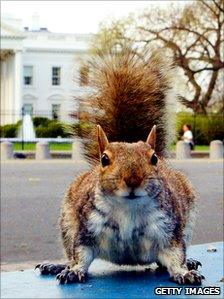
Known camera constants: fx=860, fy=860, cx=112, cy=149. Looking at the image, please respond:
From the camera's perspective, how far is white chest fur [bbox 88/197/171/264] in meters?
1.54

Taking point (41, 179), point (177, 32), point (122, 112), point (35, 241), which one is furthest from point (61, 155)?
point (122, 112)

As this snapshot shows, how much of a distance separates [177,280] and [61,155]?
2085 cm

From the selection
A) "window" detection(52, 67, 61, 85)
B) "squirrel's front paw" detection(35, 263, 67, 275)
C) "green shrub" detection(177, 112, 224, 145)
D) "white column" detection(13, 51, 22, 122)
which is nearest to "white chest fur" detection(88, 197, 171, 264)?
"squirrel's front paw" detection(35, 263, 67, 275)

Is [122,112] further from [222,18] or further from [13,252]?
[222,18]

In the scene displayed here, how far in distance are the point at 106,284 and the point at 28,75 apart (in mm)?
62574

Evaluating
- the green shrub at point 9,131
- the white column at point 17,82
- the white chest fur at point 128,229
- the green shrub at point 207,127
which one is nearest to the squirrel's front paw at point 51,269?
the white chest fur at point 128,229

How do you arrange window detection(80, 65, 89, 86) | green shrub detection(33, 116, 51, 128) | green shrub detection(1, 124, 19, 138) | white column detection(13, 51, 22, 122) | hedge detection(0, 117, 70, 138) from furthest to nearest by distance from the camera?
white column detection(13, 51, 22, 122) < green shrub detection(33, 116, 51, 128) < green shrub detection(1, 124, 19, 138) < hedge detection(0, 117, 70, 138) < window detection(80, 65, 89, 86)

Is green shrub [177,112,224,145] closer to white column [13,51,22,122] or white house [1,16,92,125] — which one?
white house [1,16,92,125]

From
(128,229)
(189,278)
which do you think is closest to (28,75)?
(189,278)

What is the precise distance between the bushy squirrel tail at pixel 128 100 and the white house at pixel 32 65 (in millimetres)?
53365

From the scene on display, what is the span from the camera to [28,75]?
6384cm

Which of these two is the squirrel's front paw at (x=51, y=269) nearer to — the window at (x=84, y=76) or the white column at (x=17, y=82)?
the window at (x=84, y=76)

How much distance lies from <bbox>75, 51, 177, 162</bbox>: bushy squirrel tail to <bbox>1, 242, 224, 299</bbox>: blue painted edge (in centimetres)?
28

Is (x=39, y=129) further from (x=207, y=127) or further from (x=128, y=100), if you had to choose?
(x=128, y=100)
